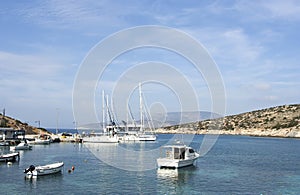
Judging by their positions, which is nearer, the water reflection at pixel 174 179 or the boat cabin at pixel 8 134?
the water reflection at pixel 174 179

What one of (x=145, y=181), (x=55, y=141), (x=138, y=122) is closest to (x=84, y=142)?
(x=55, y=141)

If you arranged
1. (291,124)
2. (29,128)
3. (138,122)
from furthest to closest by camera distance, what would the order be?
(291,124) < (29,128) < (138,122)

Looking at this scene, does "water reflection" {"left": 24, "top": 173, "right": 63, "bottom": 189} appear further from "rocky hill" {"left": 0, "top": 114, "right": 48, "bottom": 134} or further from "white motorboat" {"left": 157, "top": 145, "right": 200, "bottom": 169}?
"rocky hill" {"left": 0, "top": 114, "right": 48, "bottom": 134}

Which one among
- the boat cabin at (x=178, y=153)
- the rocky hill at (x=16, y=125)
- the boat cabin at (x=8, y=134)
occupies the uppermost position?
the rocky hill at (x=16, y=125)

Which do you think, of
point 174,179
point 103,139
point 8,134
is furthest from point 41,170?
point 103,139

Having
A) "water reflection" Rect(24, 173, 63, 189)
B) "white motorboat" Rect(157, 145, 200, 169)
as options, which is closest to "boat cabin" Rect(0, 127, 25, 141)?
"water reflection" Rect(24, 173, 63, 189)

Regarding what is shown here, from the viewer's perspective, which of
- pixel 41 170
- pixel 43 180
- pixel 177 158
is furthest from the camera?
pixel 177 158

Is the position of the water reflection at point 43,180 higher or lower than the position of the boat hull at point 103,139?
lower

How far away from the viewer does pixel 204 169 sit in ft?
192

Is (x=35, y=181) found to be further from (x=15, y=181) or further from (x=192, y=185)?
(x=192, y=185)

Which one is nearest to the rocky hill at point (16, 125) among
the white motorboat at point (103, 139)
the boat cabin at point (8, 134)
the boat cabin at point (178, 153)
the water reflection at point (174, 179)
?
the boat cabin at point (8, 134)

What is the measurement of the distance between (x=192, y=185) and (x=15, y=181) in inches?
895

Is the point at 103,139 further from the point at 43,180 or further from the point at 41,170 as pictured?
the point at 43,180

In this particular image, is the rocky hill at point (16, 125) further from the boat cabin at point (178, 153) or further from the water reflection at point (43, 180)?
the boat cabin at point (178, 153)
